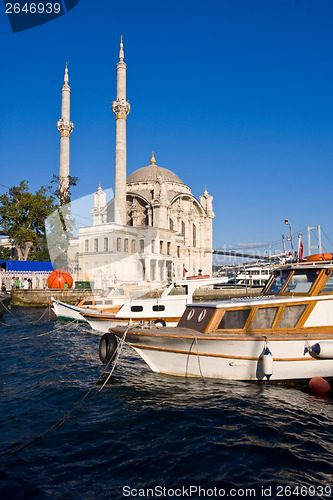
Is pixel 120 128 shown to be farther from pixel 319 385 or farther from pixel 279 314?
pixel 319 385

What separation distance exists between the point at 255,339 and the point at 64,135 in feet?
185

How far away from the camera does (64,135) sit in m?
59.0

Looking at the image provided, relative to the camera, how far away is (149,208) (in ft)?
241

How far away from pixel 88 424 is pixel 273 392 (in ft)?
15.0

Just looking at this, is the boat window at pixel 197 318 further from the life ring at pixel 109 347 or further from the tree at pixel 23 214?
the tree at pixel 23 214

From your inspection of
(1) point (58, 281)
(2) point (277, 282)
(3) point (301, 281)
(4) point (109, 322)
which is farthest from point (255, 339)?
(1) point (58, 281)

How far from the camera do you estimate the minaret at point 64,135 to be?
56.4m

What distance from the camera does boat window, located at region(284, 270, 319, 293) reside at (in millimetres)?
10820

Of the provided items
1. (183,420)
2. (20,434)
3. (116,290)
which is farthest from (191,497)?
(116,290)

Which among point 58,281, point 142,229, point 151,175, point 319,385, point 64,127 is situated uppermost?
point 64,127

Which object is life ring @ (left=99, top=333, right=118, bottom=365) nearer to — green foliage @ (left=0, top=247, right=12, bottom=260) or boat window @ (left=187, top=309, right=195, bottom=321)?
boat window @ (left=187, top=309, right=195, bottom=321)

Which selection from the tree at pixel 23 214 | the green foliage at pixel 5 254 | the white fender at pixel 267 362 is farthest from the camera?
the green foliage at pixel 5 254

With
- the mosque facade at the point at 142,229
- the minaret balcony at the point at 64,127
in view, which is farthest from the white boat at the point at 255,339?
the minaret balcony at the point at 64,127

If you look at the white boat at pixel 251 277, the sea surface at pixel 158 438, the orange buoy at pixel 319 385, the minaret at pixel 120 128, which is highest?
the minaret at pixel 120 128
